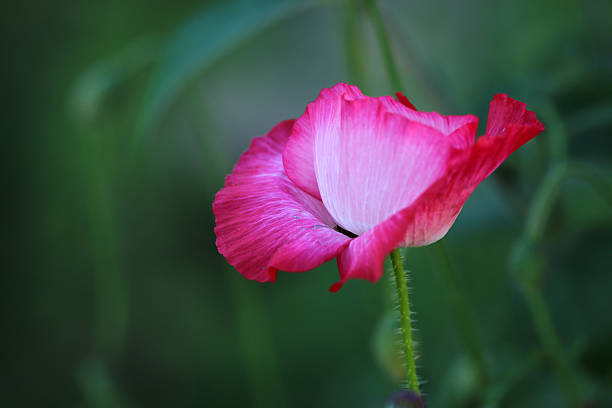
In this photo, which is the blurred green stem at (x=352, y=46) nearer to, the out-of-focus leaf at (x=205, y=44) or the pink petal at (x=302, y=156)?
the out-of-focus leaf at (x=205, y=44)

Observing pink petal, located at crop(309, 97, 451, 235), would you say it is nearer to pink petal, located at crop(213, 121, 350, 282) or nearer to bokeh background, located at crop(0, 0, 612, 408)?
pink petal, located at crop(213, 121, 350, 282)

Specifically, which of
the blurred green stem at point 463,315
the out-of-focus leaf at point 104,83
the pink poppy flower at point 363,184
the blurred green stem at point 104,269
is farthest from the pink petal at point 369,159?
the blurred green stem at point 104,269

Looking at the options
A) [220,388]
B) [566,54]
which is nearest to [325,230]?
[566,54]

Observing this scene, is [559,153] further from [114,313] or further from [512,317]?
[114,313]

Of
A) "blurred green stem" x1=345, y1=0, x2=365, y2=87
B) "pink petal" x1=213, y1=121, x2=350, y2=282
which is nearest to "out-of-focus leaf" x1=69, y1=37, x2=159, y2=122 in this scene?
"blurred green stem" x1=345, y1=0, x2=365, y2=87

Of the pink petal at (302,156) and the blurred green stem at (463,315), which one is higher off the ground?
the pink petal at (302,156)

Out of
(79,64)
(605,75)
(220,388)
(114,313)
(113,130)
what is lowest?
(220,388)
